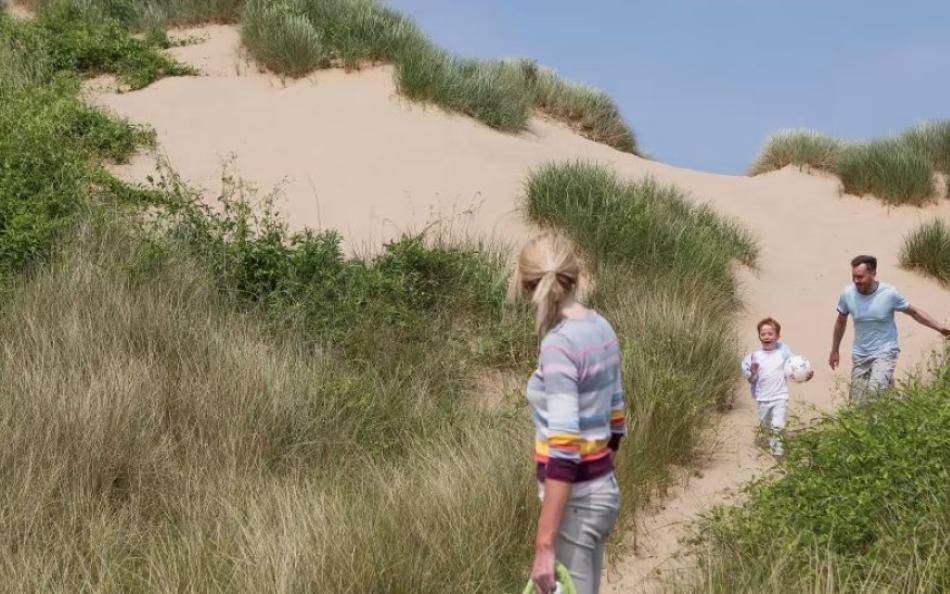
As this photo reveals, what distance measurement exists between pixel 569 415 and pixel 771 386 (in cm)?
482

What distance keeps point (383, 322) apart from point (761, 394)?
3.22m

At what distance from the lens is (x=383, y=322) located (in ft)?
25.8

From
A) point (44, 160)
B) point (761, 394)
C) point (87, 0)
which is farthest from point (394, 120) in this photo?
point (761, 394)

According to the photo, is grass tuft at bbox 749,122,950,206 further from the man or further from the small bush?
the small bush

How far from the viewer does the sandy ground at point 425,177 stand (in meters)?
10.8

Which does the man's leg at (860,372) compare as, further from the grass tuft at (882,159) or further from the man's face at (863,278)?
the grass tuft at (882,159)

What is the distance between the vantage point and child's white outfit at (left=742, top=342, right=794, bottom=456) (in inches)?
283

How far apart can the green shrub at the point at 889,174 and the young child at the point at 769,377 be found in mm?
8709

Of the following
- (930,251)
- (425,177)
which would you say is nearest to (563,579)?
(425,177)

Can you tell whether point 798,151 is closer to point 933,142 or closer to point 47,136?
point 933,142

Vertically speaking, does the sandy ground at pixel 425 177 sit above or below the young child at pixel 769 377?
above

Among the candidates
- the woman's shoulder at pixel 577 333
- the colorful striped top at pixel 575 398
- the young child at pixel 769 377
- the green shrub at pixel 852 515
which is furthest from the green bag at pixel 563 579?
the young child at pixel 769 377

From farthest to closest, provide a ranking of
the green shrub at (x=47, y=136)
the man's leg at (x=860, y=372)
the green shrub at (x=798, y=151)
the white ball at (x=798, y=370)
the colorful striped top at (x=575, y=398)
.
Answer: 1. the green shrub at (x=798, y=151)
2. the green shrub at (x=47, y=136)
3. the man's leg at (x=860, y=372)
4. the white ball at (x=798, y=370)
5. the colorful striped top at (x=575, y=398)

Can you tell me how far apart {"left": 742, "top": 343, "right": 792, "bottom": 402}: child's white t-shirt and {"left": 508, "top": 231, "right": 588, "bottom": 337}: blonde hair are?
15.3 feet
